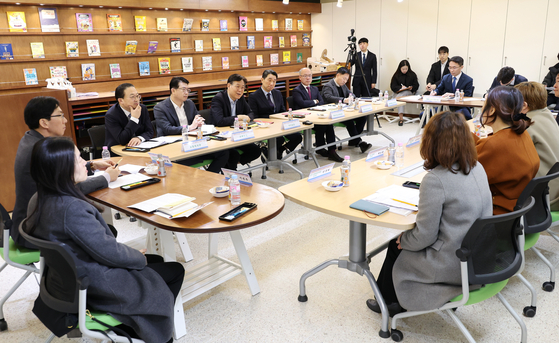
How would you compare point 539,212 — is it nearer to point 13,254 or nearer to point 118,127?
point 13,254

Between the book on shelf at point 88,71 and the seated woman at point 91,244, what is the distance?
16.0ft

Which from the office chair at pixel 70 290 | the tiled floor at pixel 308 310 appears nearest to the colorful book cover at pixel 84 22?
the tiled floor at pixel 308 310

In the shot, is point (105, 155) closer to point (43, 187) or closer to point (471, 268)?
point (43, 187)

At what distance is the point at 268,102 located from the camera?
5406mm

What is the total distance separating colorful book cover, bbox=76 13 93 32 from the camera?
5867mm

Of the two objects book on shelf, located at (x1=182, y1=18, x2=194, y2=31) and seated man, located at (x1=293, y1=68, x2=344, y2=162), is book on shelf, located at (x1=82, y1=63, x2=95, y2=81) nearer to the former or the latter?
book on shelf, located at (x1=182, y1=18, x2=194, y2=31)

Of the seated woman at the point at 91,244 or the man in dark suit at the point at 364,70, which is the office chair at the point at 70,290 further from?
the man in dark suit at the point at 364,70

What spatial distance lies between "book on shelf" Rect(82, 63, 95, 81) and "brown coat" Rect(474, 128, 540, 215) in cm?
562

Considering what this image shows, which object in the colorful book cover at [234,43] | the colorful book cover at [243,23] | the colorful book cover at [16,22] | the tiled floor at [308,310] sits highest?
the colorful book cover at [243,23]

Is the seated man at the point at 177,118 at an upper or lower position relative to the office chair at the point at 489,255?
upper

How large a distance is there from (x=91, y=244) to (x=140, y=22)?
571 centimetres

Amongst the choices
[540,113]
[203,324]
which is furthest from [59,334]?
[540,113]

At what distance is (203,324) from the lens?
240cm

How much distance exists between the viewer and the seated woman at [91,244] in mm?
1673
